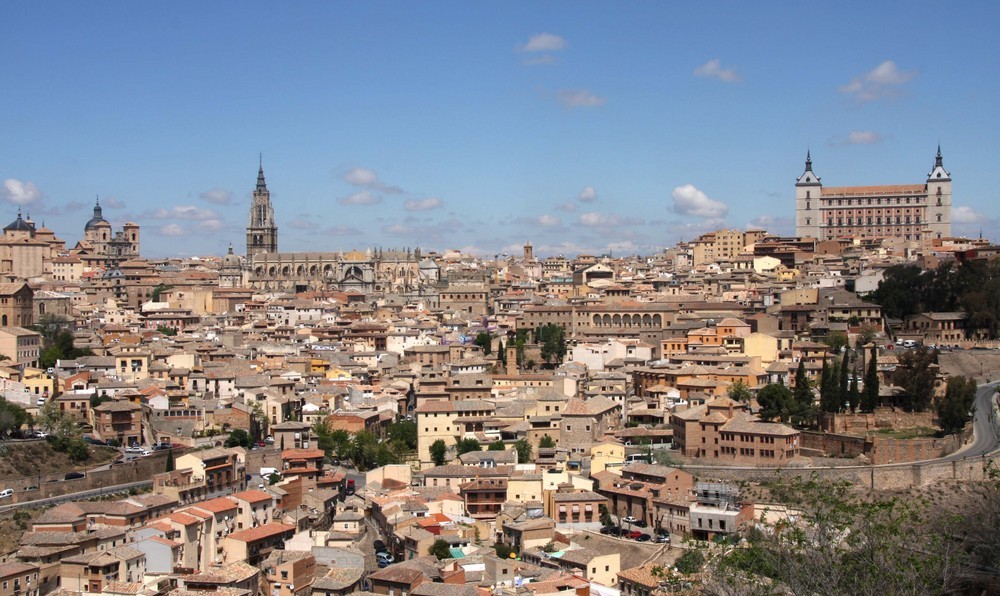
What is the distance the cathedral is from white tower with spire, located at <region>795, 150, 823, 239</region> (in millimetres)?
23797

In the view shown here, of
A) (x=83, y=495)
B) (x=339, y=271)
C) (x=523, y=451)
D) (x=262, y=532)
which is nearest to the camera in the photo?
(x=262, y=532)

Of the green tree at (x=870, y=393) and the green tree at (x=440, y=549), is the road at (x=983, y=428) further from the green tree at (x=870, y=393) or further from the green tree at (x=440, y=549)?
the green tree at (x=440, y=549)

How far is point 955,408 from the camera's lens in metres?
32.1

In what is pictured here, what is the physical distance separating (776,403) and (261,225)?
241ft

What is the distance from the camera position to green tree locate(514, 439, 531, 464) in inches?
1251

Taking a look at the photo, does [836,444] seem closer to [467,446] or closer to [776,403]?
[776,403]

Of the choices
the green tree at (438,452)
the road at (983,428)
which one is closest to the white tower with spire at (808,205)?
the road at (983,428)

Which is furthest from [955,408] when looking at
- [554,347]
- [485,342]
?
[485,342]

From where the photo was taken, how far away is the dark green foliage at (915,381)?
3399cm

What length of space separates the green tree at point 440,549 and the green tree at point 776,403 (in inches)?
477

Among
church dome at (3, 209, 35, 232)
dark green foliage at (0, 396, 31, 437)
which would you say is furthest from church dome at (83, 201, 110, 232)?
dark green foliage at (0, 396, 31, 437)

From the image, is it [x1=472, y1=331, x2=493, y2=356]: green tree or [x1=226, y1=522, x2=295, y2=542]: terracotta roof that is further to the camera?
[x1=472, y1=331, x2=493, y2=356]: green tree

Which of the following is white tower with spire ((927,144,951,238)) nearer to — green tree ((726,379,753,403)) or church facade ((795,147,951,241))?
church facade ((795,147,951,241))

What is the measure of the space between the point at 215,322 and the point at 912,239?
4138 cm
